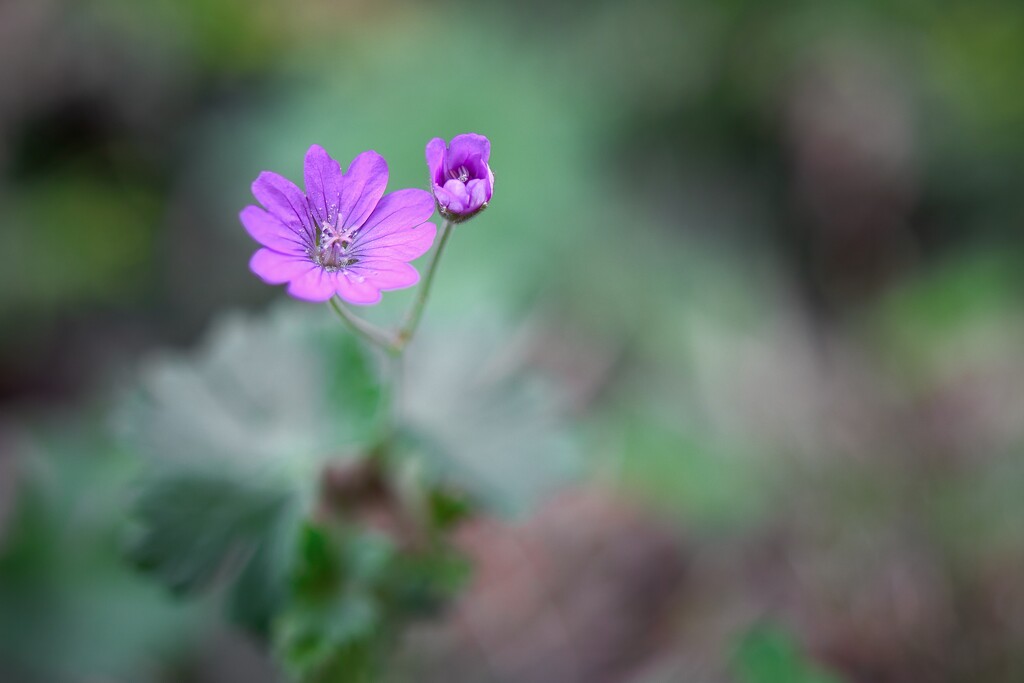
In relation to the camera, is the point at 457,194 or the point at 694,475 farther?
the point at 694,475

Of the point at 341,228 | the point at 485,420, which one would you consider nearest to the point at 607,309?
the point at 485,420

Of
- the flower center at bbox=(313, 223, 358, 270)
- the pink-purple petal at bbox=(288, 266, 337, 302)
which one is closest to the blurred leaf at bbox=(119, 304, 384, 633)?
the flower center at bbox=(313, 223, 358, 270)

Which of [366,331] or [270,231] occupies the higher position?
[270,231]

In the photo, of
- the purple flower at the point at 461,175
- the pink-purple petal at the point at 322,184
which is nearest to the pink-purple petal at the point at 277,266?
the pink-purple petal at the point at 322,184

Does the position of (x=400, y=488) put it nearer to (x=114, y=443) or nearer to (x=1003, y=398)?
(x=114, y=443)

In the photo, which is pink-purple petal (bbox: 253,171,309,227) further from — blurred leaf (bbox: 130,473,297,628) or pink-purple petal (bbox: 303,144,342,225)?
blurred leaf (bbox: 130,473,297,628)

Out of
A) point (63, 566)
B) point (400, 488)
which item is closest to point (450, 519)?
point (400, 488)

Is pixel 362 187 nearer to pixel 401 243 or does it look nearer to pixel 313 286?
pixel 401 243
